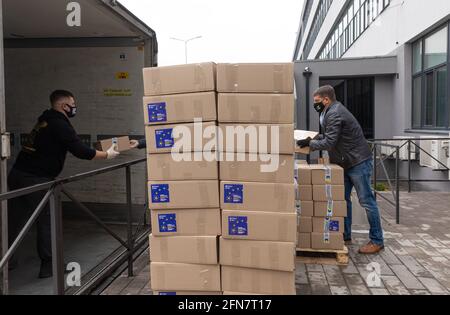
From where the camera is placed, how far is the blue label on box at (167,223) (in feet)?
10.3

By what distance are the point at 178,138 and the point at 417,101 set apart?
30.4 feet

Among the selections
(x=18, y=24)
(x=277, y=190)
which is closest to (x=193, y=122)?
(x=277, y=190)

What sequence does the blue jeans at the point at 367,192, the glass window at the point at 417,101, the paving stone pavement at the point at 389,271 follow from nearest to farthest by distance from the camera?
the paving stone pavement at the point at 389,271 → the blue jeans at the point at 367,192 → the glass window at the point at 417,101

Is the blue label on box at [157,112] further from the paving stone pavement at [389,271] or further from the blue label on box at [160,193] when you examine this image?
the paving stone pavement at [389,271]

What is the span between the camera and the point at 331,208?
425 cm

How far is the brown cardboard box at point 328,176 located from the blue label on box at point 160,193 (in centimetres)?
178

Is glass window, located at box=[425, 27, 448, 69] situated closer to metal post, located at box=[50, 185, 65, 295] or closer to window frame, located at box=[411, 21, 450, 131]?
window frame, located at box=[411, 21, 450, 131]

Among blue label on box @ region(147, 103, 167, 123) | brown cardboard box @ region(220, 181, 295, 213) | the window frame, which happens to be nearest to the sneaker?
brown cardboard box @ region(220, 181, 295, 213)

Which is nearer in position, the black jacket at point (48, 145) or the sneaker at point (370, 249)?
the black jacket at point (48, 145)

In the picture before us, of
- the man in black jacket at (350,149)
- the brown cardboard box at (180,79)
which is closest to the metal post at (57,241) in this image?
the brown cardboard box at (180,79)

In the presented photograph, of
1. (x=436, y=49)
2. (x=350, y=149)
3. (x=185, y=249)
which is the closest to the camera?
(x=185, y=249)

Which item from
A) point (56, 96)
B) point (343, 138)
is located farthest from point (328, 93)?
point (56, 96)

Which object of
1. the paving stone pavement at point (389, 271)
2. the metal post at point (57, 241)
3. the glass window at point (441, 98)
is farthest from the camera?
the glass window at point (441, 98)

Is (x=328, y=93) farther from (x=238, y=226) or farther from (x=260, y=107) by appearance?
(x=238, y=226)
